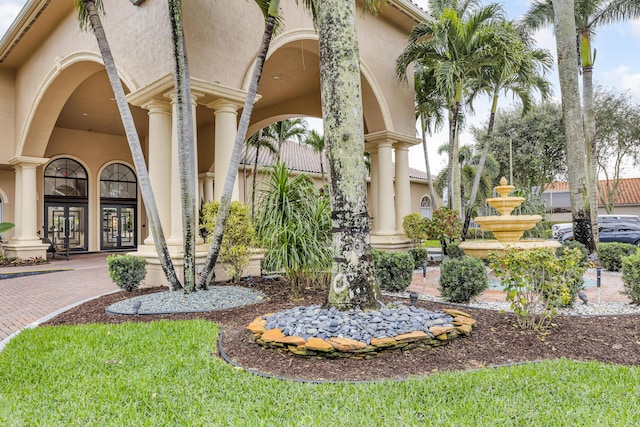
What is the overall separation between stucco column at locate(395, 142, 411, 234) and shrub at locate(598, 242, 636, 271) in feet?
16.5

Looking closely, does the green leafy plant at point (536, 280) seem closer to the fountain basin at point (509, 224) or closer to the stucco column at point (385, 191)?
the fountain basin at point (509, 224)

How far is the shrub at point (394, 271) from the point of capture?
285 inches

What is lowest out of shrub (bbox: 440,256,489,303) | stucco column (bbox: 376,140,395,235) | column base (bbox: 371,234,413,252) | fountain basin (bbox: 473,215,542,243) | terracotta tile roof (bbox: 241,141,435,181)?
shrub (bbox: 440,256,489,303)

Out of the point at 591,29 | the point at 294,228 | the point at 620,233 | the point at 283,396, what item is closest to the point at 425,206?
the point at 620,233

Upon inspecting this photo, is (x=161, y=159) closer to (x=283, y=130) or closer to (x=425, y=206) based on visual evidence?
(x=283, y=130)

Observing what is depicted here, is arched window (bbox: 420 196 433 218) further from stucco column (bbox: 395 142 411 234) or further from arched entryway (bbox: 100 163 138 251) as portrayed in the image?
arched entryway (bbox: 100 163 138 251)

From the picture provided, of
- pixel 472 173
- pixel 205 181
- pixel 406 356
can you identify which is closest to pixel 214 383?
pixel 406 356

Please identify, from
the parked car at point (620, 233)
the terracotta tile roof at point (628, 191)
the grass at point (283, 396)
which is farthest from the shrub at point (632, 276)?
the terracotta tile roof at point (628, 191)

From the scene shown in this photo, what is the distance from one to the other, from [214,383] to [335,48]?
3.46 m

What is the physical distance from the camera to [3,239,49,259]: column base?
13930 mm

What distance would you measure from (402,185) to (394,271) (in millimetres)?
5666

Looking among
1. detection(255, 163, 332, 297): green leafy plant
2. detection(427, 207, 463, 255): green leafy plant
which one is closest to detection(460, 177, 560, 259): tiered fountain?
detection(427, 207, 463, 255): green leafy plant

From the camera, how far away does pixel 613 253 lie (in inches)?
392

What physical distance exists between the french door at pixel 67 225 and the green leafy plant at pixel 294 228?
45.5ft
